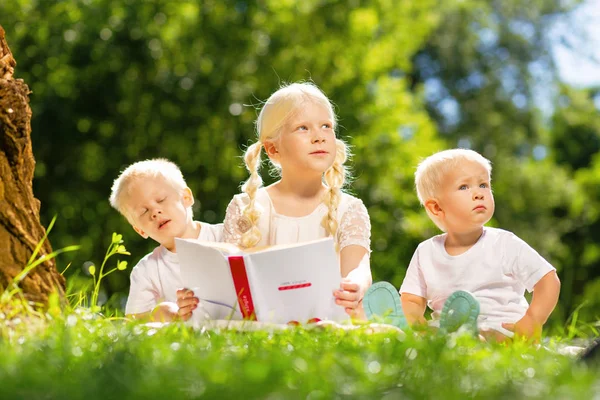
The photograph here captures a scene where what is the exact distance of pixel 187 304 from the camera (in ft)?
15.2

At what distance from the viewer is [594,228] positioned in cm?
2948

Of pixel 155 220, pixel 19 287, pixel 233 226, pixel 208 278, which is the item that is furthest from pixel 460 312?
pixel 19 287

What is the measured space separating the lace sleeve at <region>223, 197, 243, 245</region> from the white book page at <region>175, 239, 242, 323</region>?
0.66 m

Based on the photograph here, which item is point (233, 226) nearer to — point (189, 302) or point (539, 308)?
point (189, 302)

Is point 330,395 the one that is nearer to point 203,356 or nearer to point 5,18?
point 203,356

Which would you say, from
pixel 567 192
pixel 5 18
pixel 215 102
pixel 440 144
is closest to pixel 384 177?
pixel 440 144

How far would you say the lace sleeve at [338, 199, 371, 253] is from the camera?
16.9 feet

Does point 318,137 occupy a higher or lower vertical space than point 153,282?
higher

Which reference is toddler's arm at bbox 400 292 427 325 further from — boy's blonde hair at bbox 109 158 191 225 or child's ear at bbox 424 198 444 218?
boy's blonde hair at bbox 109 158 191 225

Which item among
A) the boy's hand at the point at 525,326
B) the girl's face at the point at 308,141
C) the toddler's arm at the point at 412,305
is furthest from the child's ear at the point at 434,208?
the boy's hand at the point at 525,326

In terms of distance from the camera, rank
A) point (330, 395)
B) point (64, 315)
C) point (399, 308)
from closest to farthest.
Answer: point (330, 395) → point (64, 315) → point (399, 308)

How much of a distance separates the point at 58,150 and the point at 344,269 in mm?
12229

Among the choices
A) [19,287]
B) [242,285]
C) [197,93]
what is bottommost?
[242,285]

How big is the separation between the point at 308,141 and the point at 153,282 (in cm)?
124
